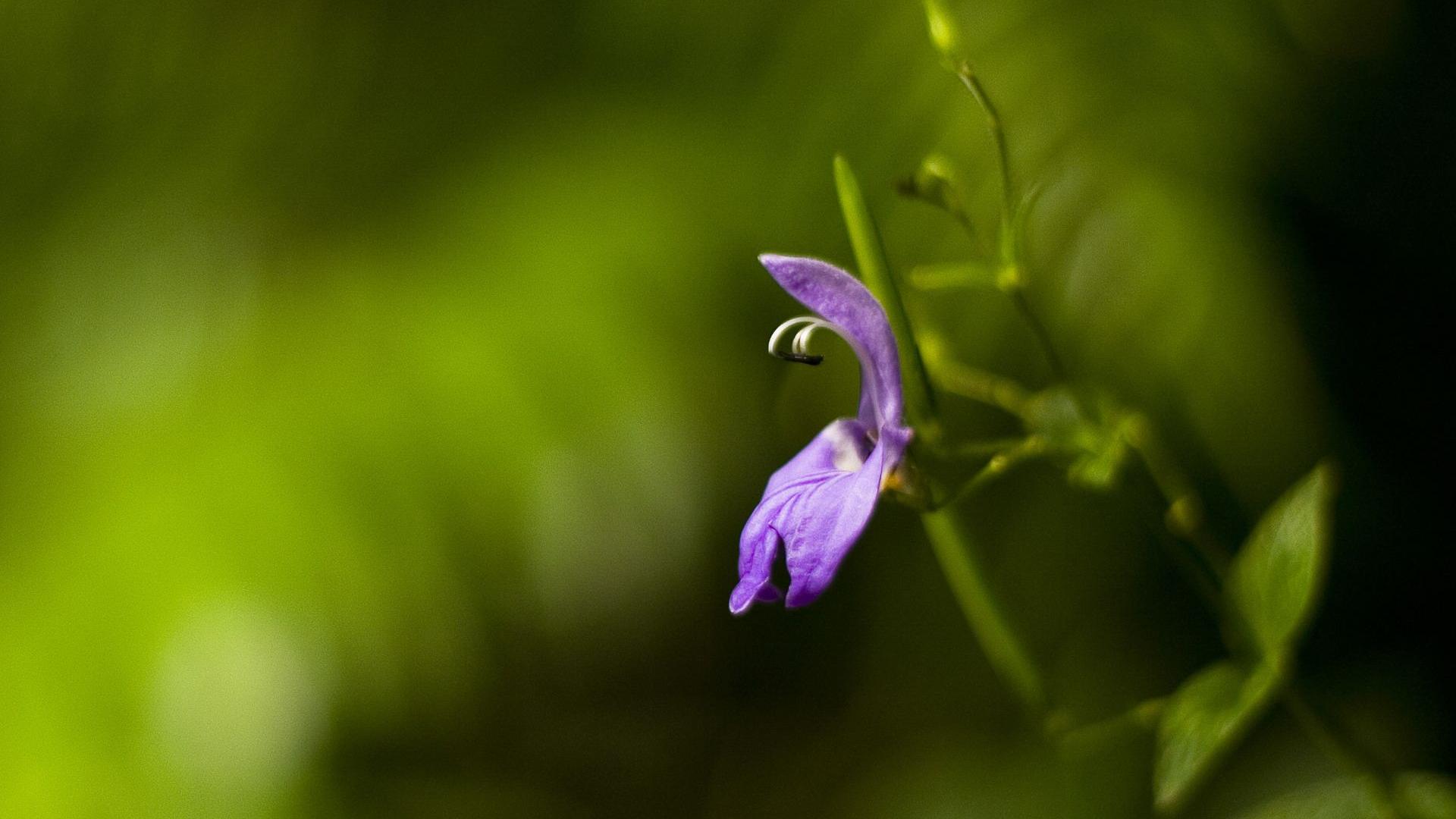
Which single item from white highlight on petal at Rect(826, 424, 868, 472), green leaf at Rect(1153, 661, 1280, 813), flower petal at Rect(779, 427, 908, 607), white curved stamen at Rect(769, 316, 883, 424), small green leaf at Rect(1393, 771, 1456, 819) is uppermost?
white curved stamen at Rect(769, 316, 883, 424)

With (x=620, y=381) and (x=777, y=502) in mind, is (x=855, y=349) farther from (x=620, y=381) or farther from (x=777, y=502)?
(x=620, y=381)

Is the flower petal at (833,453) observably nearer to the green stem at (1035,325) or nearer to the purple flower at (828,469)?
the purple flower at (828,469)

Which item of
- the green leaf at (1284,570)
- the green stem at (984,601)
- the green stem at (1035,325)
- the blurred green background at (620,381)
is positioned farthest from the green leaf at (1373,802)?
the blurred green background at (620,381)

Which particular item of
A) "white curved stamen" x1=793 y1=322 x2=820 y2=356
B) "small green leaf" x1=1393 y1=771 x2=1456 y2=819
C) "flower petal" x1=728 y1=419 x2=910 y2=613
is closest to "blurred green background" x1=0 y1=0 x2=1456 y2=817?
"small green leaf" x1=1393 y1=771 x2=1456 y2=819

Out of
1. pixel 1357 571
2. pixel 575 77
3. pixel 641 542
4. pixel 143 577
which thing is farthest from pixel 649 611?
pixel 1357 571

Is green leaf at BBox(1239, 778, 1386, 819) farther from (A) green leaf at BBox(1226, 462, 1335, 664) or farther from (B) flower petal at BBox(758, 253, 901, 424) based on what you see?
(B) flower petal at BBox(758, 253, 901, 424)

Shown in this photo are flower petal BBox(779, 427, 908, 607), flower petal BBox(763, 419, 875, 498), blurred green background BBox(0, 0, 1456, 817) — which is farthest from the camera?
blurred green background BBox(0, 0, 1456, 817)
